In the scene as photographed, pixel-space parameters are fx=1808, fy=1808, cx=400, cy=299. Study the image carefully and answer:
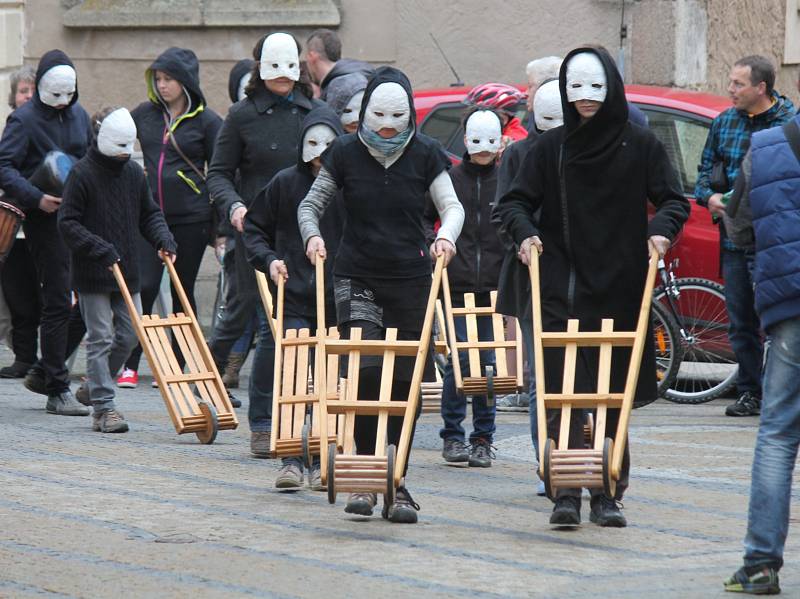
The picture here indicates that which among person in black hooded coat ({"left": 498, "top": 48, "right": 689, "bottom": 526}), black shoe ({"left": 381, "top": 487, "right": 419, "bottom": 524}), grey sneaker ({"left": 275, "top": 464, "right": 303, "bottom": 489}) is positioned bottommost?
grey sneaker ({"left": 275, "top": 464, "right": 303, "bottom": 489})

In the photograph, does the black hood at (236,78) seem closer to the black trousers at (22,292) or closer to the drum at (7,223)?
the drum at (7,223)

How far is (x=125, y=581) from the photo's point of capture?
5.98 m

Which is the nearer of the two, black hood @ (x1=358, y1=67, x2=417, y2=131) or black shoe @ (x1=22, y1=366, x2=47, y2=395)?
black hood @ (x1=358, y1=67, x2=417, y2=131)

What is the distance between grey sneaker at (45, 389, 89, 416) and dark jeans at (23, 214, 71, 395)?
4 cm

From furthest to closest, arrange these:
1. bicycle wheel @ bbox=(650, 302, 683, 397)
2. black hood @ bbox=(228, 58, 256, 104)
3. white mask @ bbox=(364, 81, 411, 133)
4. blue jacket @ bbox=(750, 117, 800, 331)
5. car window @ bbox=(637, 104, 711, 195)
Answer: car window @ bbox=(637, 104, 711, 195) → black hood @ bbox=(228, 58, 256, 104) → bicycle wheel @ bbox=(650, 302, 683, 397) → white mask @ bbox=(364, 81, 411, 133) → blue jacket @ bbox=(750, 117, 800, 331)

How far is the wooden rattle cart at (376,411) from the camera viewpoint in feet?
22.6

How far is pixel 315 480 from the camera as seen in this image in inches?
326

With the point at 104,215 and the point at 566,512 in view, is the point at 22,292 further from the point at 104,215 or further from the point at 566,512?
the point at 566,512

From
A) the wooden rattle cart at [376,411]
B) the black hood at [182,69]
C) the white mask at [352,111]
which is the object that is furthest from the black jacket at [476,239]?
Answer: the black hood at [182,69]

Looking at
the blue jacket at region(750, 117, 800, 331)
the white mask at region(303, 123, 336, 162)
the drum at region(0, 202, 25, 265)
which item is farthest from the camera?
the drum at region(0, 202, 25, 265)

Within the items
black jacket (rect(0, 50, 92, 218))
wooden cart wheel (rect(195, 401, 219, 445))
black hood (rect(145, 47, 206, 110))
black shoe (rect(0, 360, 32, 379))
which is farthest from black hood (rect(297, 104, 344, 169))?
black shoe (rect(0, 360, 32, 379))

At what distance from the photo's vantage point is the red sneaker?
40.5 ft

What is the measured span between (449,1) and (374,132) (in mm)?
9142

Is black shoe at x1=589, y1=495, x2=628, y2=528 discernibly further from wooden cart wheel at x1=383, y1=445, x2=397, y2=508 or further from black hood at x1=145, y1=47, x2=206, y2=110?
black hood at x1=145, y1=47, x2=206, y2=110
